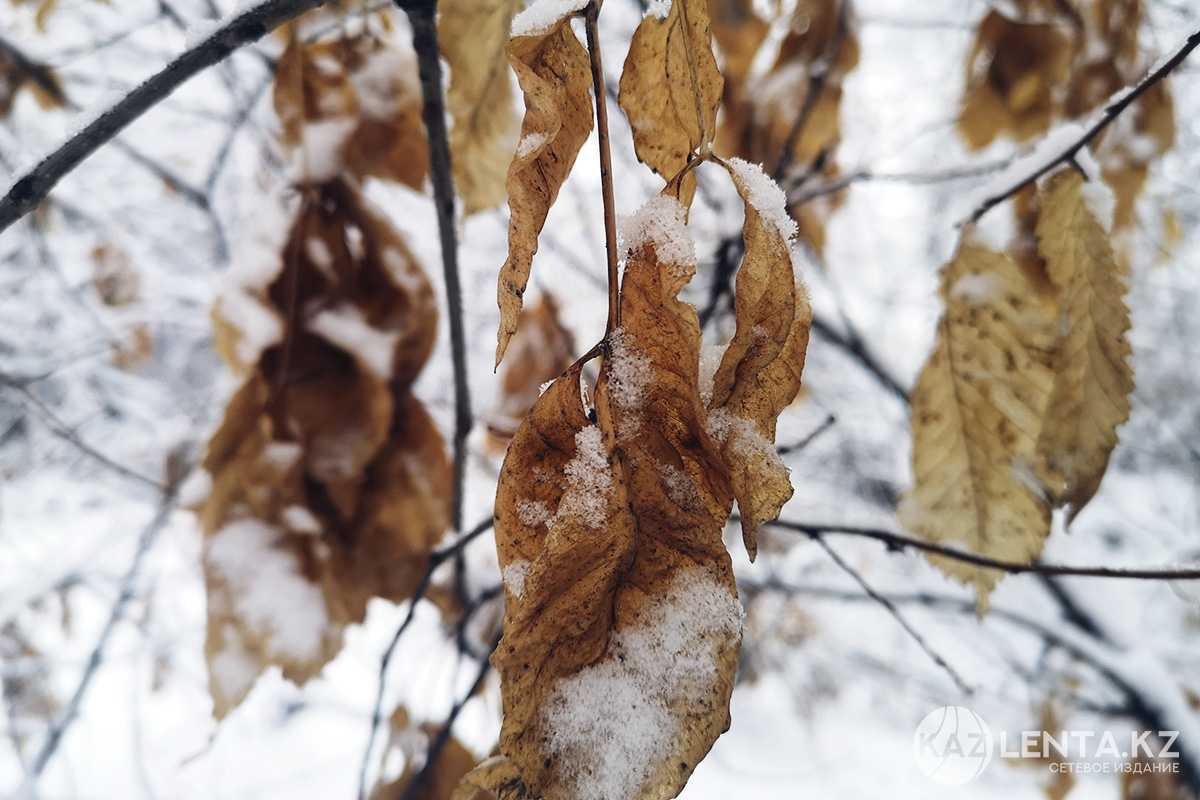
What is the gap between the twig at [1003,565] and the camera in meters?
0.30

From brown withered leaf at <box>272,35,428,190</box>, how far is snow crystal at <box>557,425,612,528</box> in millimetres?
370

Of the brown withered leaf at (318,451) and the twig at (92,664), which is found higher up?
the twig at (92,664)

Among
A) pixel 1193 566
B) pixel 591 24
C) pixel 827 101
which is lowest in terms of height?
pixel 1193 566

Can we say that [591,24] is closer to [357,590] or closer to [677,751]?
[677,751]

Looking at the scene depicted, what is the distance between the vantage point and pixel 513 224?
19cm

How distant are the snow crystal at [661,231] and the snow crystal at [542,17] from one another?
0.05 meters

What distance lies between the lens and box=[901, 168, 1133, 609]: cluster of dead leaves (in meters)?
0.35

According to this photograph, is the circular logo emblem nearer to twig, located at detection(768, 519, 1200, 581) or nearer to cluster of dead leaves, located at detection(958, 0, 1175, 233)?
twig, located at detection(768, 519, 1200, 581)

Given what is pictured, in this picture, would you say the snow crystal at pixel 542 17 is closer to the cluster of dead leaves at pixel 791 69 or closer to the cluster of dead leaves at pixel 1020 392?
the cluster of dead leaves at pixel 1020 392

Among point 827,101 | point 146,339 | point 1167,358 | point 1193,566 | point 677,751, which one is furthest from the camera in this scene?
point 1167,358

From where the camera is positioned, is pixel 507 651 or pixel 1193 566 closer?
pixel 507 651

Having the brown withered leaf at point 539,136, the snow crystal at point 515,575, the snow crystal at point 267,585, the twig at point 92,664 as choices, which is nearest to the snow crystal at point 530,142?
the brown withered leaf at point 539,136

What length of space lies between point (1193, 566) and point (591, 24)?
1.08 feet

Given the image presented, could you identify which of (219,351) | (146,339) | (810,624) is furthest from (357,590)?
(810,624)
